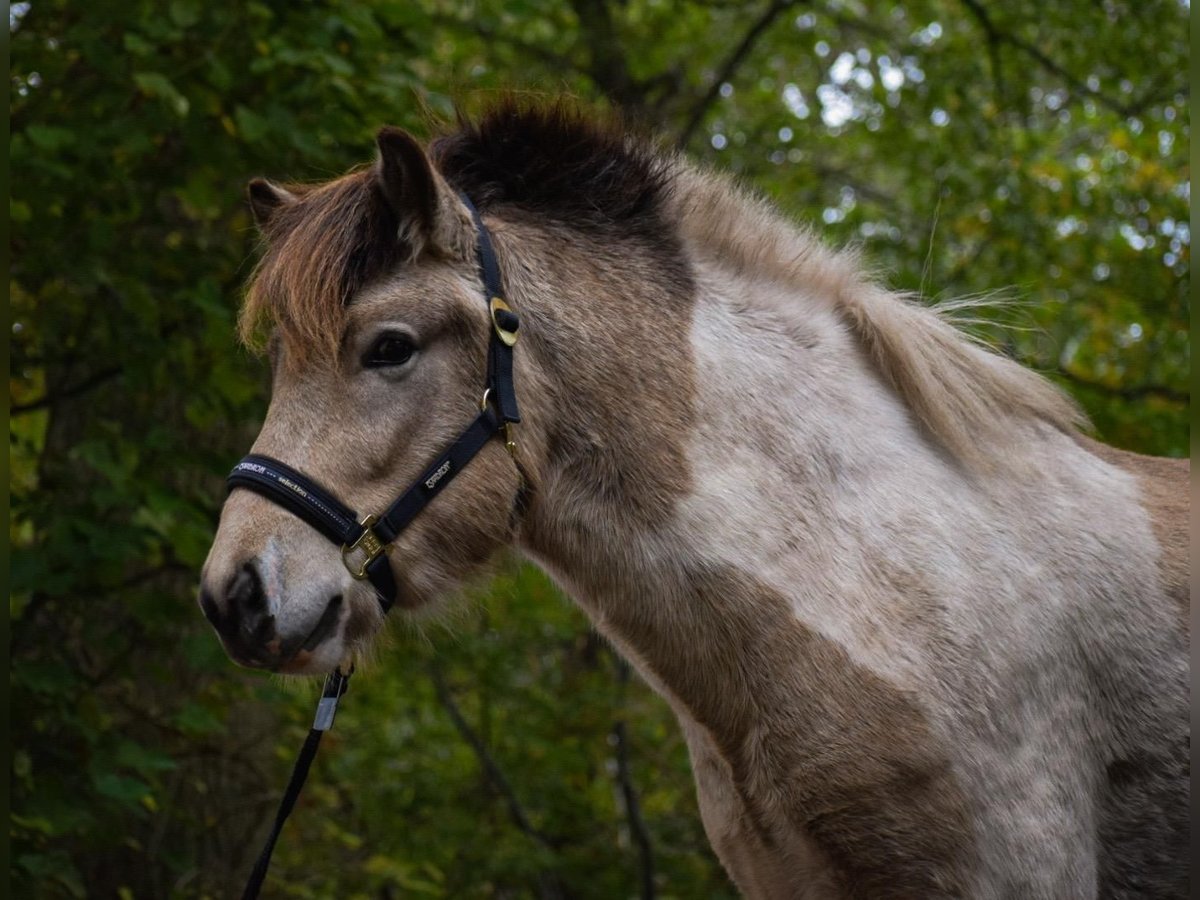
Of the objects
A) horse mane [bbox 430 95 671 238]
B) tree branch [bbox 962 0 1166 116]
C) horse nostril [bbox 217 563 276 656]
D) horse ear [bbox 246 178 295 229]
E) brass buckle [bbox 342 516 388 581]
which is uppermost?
tree branch [bbox 962 0 1166 116]

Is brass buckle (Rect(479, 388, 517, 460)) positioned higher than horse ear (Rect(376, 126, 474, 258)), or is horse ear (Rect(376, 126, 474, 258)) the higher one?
horse ear (Rect(376, 126, 474, 258))

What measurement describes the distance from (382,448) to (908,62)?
663cm

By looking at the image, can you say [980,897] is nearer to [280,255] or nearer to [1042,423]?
[1042,423]

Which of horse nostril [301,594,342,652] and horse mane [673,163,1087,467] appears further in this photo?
horse mane [673,163,1087,467]

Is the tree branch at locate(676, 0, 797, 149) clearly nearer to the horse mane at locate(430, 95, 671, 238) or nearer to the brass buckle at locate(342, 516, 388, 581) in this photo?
the horse mane at locate(430, 95, 671, 238)

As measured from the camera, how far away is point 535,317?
293 centimetres

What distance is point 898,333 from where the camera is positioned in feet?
10.0

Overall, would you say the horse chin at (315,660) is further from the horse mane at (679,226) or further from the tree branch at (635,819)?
the tree branch at (635,819)

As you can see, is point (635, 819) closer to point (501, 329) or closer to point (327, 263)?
point (501, 329)

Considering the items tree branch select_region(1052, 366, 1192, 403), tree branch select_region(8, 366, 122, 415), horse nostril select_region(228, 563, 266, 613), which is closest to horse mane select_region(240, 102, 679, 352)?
horse nostril select_region(228, 563, 266, 613)

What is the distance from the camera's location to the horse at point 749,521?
2.63 metres

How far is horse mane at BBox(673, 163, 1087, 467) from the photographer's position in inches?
119

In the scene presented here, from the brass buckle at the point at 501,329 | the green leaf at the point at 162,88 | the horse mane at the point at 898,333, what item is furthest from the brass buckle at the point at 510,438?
the green leaf at the point at 162,88

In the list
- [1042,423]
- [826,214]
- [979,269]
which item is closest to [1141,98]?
[979,269]
